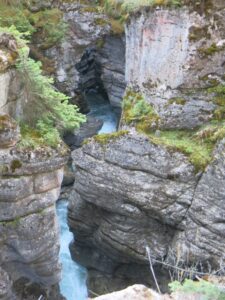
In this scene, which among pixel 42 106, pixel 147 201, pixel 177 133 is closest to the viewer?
pixel 42 106

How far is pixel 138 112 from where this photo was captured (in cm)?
1449

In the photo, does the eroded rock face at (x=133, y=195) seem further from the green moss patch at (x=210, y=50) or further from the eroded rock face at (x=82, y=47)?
the eroded rock face at (x=82, y=47)

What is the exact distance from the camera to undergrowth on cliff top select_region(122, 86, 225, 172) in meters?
12.8

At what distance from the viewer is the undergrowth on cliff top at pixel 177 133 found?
42.1 ft

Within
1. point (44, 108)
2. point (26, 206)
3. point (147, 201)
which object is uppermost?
point (44, 108)

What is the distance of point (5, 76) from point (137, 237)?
5.94 metres

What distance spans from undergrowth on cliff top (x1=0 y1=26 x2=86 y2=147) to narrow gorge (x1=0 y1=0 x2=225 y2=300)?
0.03 metres

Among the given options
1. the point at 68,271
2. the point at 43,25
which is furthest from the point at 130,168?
the point at 43,25

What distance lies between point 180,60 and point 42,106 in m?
4.58

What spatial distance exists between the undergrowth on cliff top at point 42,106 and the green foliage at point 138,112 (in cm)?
310

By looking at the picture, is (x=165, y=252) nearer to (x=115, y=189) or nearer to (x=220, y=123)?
(x=115, y=189)

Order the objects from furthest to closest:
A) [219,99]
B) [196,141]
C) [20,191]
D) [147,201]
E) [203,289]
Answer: [219,99] → [196,141] → [147,201] → [20,191] → [203,289]

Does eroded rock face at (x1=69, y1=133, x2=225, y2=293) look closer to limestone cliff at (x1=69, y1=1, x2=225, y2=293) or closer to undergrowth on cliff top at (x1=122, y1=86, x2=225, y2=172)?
limestone cliff at (x1=69, y1=1, x2=225, y2=293)

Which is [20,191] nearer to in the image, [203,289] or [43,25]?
[203,289]
